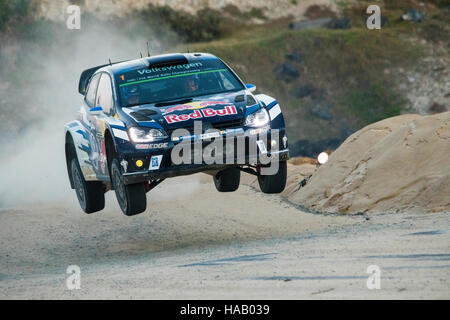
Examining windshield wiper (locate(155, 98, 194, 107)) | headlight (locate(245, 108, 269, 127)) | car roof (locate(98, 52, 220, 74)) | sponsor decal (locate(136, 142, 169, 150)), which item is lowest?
sponsor decal (locate(136, 142, 169, 150))

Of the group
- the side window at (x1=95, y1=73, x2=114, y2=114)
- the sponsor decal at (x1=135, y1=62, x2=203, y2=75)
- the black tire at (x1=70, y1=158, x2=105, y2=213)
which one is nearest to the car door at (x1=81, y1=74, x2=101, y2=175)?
the side window at (x1=95, y1=73, x2=114, y2=114)

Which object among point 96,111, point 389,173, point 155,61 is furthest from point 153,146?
point 389,173

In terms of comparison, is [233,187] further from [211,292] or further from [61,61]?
[61,61]

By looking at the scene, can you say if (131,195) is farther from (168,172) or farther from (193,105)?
(193,105)

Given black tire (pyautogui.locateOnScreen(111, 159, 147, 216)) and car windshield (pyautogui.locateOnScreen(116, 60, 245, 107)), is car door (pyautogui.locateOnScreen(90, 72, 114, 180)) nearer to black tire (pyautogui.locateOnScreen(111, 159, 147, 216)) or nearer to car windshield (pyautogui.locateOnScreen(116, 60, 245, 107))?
car windshield (pyautogui.locateOnScreen(116, 60, 245, 107))

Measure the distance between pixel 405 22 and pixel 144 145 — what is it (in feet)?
110

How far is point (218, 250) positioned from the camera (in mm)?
12773

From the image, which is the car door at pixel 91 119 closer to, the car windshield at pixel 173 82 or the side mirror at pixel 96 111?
the side mirror at pixel 96 111

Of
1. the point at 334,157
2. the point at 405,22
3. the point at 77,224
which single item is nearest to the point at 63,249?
the point at 77,224

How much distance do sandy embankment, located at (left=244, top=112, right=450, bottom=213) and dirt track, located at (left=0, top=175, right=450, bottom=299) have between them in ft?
1.96

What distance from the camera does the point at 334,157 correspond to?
1877 cm

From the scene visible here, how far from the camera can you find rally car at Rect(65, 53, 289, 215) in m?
11.8

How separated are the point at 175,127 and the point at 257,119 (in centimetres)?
105

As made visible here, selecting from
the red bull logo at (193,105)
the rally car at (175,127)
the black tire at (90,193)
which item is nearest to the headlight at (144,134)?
the rally car at (175,127)
